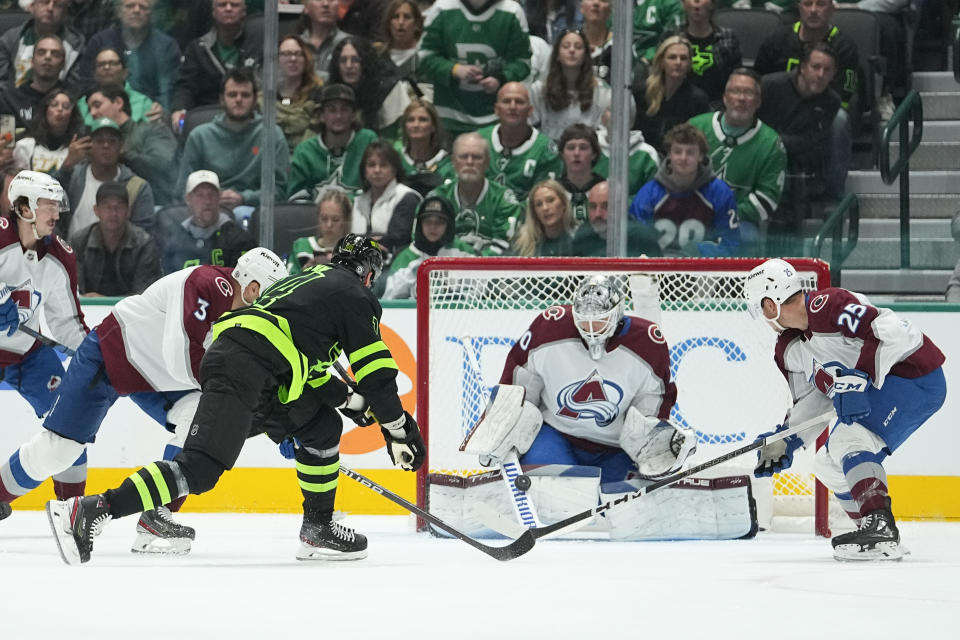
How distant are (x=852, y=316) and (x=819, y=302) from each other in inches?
4.5

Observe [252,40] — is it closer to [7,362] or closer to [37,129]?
[37,129]

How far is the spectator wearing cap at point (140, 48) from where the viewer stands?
635 cm

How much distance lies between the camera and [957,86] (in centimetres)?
582

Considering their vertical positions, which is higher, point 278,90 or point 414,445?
point 278,90

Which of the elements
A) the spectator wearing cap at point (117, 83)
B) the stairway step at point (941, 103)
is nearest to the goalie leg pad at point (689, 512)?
the stairway step at point (941, 103)

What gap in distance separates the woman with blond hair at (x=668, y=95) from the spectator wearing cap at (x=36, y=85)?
2804 millimetres

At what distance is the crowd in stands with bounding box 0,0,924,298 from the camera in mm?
5777

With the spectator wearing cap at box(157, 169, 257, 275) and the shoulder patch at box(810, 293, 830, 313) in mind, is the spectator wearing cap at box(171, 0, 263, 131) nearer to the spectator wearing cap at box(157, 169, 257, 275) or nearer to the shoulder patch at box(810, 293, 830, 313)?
the spectator wearing cap at box(157, 169, 257, 275)

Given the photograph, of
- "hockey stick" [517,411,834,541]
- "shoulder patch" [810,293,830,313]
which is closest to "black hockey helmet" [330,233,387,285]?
"hockey stick" [517,411,834,541]

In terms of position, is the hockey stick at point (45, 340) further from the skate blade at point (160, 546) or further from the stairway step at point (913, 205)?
the stairway step at point (913, 205)

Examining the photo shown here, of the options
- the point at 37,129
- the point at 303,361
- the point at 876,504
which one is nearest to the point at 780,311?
the point at 876,504

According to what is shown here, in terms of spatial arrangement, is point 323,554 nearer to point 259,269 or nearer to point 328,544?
point 328,544

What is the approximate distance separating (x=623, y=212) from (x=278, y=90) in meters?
1.70

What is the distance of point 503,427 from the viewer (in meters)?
4.65
